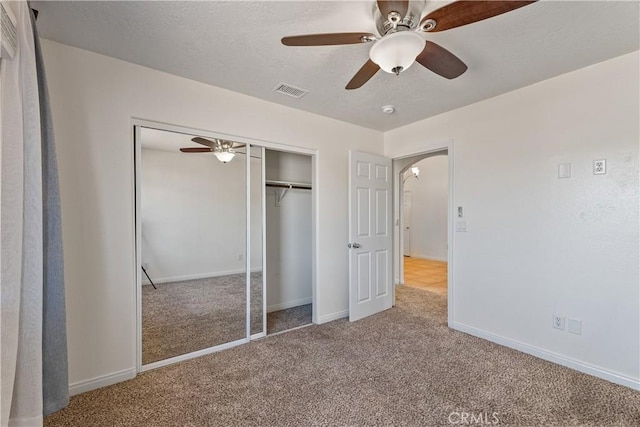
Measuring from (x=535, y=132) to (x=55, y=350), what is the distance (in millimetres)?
3839

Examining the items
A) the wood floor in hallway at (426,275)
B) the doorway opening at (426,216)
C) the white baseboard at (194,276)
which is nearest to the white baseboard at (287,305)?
the white baseboard at (194,276)

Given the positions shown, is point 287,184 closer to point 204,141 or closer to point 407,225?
point 204,141

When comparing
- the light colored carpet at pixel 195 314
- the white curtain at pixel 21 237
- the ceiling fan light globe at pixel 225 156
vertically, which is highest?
the ceiling fan light globe at pixel 225 156

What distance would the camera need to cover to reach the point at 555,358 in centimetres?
248

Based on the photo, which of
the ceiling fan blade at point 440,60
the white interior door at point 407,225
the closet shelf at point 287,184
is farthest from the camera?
the white interior door at point 407,225

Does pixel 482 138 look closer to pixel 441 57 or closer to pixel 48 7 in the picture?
pixel 441 57

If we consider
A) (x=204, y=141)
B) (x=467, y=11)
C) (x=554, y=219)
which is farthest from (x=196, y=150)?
(x=554, y=219)

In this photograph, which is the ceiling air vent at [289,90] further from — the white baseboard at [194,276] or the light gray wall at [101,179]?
the white baseboard at [194,276]

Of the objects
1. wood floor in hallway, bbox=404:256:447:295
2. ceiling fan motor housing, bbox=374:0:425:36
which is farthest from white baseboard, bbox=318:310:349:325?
ceiling fan motor housing, bbox=374:0:425:36

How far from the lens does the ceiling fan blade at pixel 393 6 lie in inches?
53.7

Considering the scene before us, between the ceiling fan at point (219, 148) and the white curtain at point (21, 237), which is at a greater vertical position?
the ceiling fan at point (219, 148)

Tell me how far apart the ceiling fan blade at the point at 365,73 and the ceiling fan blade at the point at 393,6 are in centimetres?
37

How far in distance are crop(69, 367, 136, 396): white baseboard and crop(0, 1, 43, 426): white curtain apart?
0.91 metres

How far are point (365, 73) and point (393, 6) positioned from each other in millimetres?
558
